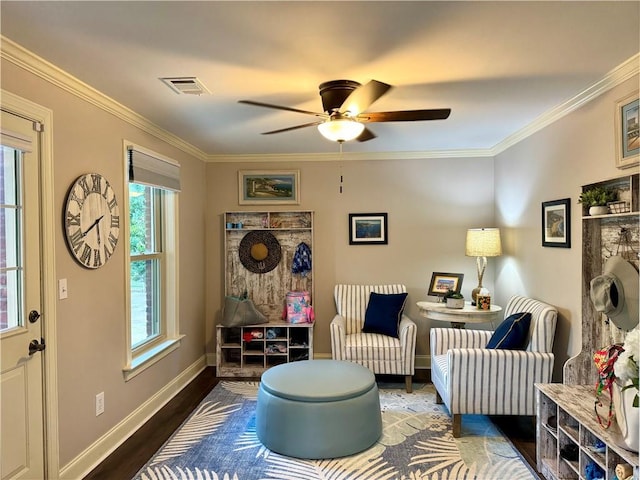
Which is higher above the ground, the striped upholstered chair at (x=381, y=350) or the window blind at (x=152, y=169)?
the window blind at (x=152, y=169)

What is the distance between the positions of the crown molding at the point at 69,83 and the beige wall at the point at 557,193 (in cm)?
321

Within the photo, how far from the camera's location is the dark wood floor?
2596mm

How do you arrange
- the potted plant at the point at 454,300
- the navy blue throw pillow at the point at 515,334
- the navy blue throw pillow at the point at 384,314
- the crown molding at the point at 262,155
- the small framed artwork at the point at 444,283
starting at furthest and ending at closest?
the small framed artwork at the point at 444,283, the navy blue throw pillow at the point at 384,314, the potted plant at the point at 454,300, the navy blue throw pillow at the point at 515,334, the crown molding at the point at 262,155

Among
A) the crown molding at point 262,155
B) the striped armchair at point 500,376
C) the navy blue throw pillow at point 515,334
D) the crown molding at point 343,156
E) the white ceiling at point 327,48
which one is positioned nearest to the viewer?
the white ceiling at point 327,48

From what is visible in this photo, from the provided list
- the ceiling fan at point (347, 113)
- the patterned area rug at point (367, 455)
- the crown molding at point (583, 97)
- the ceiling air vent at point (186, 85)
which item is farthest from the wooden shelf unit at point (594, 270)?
the ceiling air vent at point (186, 85)

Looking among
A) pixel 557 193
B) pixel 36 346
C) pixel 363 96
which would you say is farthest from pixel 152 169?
pixel 557 193

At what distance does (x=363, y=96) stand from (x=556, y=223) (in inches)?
76.1

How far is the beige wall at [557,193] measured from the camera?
8.64 feet

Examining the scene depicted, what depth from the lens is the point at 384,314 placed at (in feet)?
13.7

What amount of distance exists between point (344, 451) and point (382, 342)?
139 cm

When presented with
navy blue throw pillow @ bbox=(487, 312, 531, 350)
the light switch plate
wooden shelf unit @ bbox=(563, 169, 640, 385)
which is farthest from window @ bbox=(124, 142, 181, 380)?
wooden shelf unit @ bbox=(563, 169, 640, 385)

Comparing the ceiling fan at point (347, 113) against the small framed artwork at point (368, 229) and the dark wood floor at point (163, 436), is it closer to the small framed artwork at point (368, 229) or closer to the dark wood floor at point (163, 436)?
the small framed artwork at point (368, 229)

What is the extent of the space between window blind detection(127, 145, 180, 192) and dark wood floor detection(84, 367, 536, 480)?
6.24 feet

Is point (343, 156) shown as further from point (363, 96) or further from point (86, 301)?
point (86, 301)
